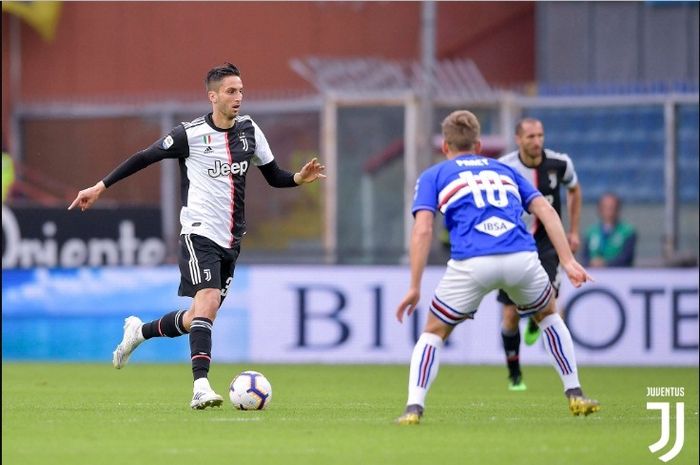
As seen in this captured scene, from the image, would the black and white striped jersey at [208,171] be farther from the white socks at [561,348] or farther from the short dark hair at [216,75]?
the white socks at [561,348]

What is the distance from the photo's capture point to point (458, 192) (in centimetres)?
888

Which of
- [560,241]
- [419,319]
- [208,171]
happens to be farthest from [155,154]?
[419,319]

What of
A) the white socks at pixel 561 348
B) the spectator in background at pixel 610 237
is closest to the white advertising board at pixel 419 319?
the spectator in background at pixel 610 237

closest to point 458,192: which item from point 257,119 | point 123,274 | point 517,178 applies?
point 517,178

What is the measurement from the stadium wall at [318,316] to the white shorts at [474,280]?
854cm

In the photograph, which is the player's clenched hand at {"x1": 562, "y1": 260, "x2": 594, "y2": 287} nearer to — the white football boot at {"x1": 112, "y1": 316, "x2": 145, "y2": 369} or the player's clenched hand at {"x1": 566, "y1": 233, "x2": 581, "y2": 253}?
the white football boot at {"x1": 112, "y1": 316, "x2": 145, "y2": 369}

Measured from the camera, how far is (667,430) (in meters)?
8.62

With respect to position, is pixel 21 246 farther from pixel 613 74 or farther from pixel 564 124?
pixel 613 74

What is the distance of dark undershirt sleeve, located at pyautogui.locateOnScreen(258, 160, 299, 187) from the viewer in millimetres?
11008

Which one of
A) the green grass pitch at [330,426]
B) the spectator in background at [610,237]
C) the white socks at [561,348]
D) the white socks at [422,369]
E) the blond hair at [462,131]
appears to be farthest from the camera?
the spectator in background at [610,237]

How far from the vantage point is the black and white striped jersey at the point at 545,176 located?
13.1 meters

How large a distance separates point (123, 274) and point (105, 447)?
1082 cm

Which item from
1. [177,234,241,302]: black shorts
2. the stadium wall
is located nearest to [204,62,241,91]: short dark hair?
[177,234,241,302]: black shorts

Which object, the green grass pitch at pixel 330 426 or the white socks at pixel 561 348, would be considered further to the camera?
the white socks at pixel 561 348
